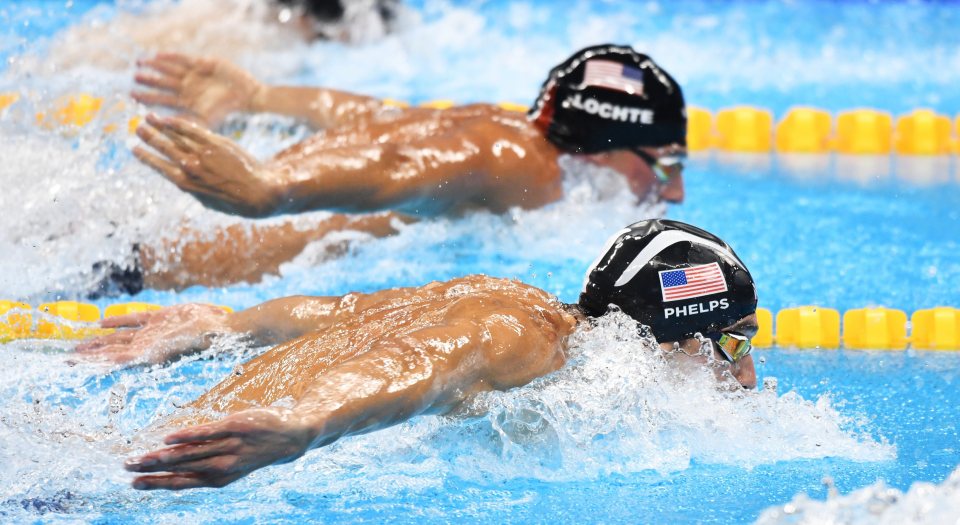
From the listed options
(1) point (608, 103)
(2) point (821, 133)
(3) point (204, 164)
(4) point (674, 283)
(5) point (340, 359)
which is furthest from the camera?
(2) point (821, 133)

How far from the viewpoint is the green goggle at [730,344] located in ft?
8.14

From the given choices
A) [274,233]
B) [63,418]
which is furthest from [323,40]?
[63,418]

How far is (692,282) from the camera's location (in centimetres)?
242

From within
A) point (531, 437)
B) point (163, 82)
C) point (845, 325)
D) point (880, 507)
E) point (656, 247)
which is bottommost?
point (845, 325)

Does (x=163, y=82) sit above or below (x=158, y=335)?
above

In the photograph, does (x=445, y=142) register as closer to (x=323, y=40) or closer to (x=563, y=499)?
(x=563, y=499)

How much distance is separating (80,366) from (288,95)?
5.08 feet

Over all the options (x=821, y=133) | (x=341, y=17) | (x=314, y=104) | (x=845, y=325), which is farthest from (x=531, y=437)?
(x=341, y=17)

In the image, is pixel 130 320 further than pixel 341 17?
No

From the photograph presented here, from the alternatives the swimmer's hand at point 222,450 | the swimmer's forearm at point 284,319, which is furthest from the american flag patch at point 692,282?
the swimmer's hand at point 222,450

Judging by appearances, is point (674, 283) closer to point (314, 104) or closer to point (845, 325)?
point (845, 325)

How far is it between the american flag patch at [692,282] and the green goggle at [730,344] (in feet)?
0.35

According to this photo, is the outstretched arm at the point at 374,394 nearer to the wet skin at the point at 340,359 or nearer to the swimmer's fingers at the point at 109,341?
the wet skin at the point at 340,359

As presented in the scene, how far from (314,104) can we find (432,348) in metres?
2.07
